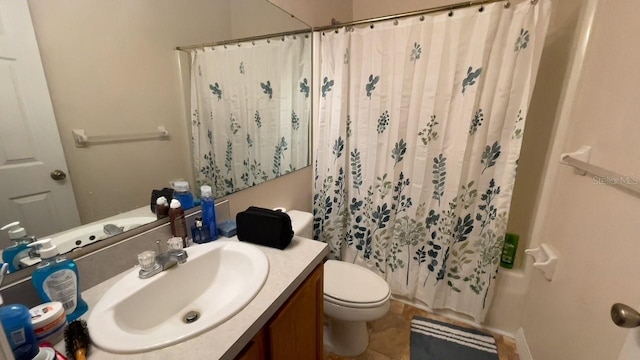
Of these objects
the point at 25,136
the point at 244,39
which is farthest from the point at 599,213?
the point at 25,136

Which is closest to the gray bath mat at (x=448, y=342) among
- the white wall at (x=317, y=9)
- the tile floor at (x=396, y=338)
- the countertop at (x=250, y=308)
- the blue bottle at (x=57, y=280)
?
the tile floor at (x=396, y=338)

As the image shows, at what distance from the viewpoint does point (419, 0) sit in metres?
1.90

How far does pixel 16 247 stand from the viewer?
642mm

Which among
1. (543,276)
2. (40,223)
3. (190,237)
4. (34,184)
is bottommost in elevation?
(543,276)

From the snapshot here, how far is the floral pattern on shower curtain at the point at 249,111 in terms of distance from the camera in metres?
1.11

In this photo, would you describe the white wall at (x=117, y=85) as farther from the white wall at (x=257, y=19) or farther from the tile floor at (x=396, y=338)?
the tile floor at (x=396, y=338)

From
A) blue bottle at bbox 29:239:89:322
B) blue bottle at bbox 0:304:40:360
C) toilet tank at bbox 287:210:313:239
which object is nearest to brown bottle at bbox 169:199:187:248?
blue bottle at bbox 29:239:89:322

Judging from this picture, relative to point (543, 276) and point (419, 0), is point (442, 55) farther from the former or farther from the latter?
point (543, 276)

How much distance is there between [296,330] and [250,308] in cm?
28

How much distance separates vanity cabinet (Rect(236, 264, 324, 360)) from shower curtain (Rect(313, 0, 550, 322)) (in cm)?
88

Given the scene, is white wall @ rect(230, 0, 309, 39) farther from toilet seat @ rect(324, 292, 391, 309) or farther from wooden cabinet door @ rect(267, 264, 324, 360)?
toilet seat @ rect(324, 292, 391, 309)

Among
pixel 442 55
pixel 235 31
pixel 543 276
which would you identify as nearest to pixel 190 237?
pixel 235 31

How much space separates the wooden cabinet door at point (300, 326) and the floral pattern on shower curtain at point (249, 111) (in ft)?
1.90

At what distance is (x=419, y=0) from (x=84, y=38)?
2.02m
